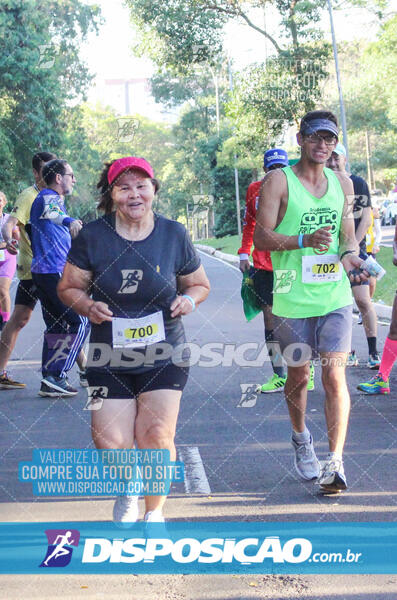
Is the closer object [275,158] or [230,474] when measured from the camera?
[230,474]

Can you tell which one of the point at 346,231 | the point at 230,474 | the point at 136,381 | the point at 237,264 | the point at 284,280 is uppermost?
the point at 346,231

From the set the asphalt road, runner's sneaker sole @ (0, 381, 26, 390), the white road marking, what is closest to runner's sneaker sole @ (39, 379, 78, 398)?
the asphalt road

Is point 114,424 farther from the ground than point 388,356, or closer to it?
farther from the ground

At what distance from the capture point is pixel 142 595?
13.5 ft

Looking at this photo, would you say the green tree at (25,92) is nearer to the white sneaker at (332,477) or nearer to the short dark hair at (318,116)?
the short dark hair at (318,116)

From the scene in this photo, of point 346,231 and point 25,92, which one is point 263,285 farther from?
point 25,92

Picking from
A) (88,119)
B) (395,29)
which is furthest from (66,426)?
(88,119)

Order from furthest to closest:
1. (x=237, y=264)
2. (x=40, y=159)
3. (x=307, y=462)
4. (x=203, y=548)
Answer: (x=237, y=264)
(x=40, y=159)
(x=307, y=462)
(x=203, y=548)

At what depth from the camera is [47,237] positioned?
28.8 ft

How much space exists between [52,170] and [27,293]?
3.80 ft

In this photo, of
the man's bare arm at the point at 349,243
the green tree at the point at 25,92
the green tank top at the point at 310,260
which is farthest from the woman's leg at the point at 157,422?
the green tree at the point at 25,92

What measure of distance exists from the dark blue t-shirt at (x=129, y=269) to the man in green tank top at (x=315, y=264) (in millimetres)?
965

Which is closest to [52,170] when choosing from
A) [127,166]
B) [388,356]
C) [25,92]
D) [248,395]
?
[248,395]

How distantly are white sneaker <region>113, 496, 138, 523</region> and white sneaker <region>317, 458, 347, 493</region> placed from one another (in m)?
1.15
